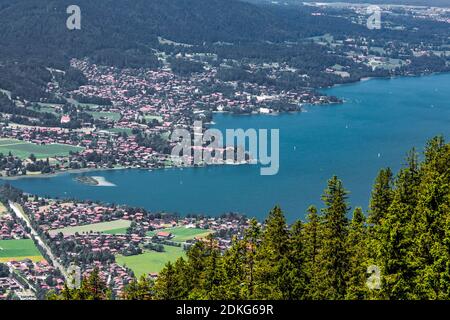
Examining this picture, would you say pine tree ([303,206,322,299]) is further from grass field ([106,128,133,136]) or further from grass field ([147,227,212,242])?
grass field ([106,128,133,136])

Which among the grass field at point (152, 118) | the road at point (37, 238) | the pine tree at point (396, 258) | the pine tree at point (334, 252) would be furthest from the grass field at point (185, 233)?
the grass field at point (152, 118)

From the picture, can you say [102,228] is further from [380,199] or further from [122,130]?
[122,130]

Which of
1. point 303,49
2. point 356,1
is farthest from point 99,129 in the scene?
point 356,1

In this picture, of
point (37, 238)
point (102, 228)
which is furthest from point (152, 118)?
point (37, 238)

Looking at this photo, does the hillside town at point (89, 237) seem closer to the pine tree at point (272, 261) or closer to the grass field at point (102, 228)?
the grass field at point (102, 228)

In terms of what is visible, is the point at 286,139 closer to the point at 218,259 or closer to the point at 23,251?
the point at 23,251
